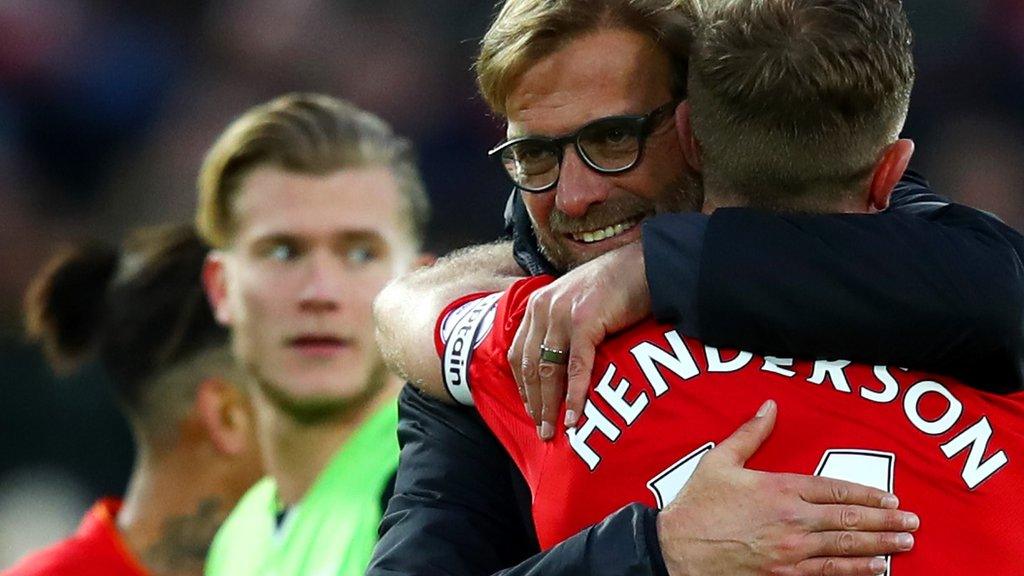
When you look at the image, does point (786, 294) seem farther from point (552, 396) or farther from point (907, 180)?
point (907, 180)

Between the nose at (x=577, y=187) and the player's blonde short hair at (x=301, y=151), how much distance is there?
234cm

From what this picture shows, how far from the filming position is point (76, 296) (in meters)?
5.66

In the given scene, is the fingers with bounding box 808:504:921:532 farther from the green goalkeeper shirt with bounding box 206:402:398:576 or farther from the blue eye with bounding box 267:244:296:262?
the blue eye with bounding box 267:244:296:262

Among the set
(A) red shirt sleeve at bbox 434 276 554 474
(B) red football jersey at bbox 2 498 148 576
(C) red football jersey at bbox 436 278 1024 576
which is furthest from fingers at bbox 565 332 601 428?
(B) red football jersey at bbox 2 498 148 576

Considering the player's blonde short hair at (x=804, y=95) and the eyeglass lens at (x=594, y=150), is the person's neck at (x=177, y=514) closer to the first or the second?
the eyeglass lens at (x=594, y=150)

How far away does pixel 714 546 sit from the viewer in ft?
6.39

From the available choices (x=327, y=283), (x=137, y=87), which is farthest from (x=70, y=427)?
(x=327, y=283)

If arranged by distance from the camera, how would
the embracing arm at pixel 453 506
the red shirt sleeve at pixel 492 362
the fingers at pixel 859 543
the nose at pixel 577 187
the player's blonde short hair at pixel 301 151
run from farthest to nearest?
the player's blonde short hair at pixel 301 151, the nose at pixel 577 187, the embracing arm at pixel 453 506, the red shirt sleeve at pixel 492 362, the fingers at pixel 859 543

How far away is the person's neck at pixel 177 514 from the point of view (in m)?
5.32

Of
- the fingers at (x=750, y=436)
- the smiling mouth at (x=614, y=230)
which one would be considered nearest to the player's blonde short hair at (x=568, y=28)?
the smiling mouth at (x=614, y=230)

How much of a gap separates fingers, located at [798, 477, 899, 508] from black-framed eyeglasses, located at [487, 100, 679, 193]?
83 cm

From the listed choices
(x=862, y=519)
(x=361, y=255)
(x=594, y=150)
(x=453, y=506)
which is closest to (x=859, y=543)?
(x=862, y=519)

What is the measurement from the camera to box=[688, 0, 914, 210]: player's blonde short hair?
6.49 ft

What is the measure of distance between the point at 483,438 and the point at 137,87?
5.05 meters
